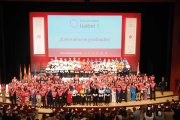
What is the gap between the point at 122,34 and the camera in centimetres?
2423

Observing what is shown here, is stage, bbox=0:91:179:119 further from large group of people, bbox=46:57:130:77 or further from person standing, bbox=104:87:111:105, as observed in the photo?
large group of people, bbox=46:57:130:77

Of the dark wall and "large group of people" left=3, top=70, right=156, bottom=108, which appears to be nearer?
"large group of people" left=3, top=70, right=156, bottom=108

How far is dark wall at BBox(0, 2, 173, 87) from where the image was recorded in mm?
22922

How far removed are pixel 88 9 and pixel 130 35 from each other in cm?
368

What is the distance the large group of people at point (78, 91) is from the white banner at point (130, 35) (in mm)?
5001

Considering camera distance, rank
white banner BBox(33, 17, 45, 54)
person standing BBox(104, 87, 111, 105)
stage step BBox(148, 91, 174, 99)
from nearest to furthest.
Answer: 1. person standing BBox(104, 87, 111, 105)
2. stage step BBox(148, 91, 174, 99)
3. white banner BBox(33, 17, 45, 54)

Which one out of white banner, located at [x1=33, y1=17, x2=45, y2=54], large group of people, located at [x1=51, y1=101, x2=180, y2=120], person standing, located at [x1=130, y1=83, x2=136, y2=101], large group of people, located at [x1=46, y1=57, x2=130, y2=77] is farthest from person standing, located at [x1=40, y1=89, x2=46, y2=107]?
white banner, located at [x1=33, y1=17, x2=45, y2=54]

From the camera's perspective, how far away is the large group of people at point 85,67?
2219cm

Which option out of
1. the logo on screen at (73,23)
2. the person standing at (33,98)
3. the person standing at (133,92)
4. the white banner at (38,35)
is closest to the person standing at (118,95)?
the person standing at (133,92)

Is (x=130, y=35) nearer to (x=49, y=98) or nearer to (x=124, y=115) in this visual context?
(x=49, y=98)

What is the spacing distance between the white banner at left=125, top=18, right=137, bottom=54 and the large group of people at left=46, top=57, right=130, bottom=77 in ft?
4.26

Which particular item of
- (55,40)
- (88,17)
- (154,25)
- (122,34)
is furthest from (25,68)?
(154,25)

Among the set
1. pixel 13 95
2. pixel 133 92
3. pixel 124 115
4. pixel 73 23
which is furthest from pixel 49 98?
pixel 73 23

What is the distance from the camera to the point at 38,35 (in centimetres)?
2394
